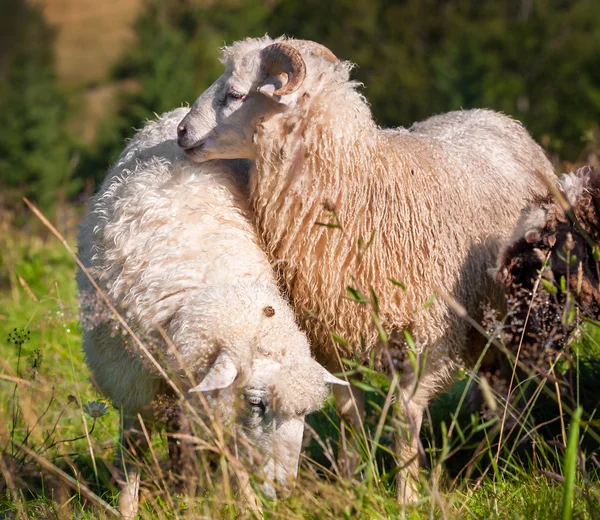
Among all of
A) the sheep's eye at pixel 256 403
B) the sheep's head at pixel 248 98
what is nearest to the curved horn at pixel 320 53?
the sheep's head at pixel 248 98

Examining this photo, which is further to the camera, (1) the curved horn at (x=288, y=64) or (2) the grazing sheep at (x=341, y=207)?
(2) the grazing sheep at (x=341, y=207)

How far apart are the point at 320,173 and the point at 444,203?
60 centimetres

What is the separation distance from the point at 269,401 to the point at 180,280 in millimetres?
655

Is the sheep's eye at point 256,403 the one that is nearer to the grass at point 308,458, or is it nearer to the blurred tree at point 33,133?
the grass at point 308,458

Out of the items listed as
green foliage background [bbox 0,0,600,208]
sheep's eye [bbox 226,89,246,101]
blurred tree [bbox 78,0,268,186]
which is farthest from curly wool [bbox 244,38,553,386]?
blurred tree [bbox 78,0,268,186]

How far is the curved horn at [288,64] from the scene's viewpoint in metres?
3.34

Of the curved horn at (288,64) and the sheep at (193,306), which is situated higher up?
the curved horn at (288,64)

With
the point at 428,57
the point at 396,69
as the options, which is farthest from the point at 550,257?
the point at 428,57

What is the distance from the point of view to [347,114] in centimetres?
350

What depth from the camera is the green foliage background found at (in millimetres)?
28312

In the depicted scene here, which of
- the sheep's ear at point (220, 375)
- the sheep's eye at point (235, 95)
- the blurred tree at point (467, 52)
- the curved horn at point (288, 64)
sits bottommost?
the blurred tree at point (467, 52)

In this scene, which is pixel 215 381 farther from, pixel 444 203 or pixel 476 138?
pixel 476 138

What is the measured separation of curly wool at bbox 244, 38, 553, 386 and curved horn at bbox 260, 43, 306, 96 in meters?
0.08

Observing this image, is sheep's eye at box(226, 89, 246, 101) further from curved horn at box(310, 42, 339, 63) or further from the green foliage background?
the green foliage background
